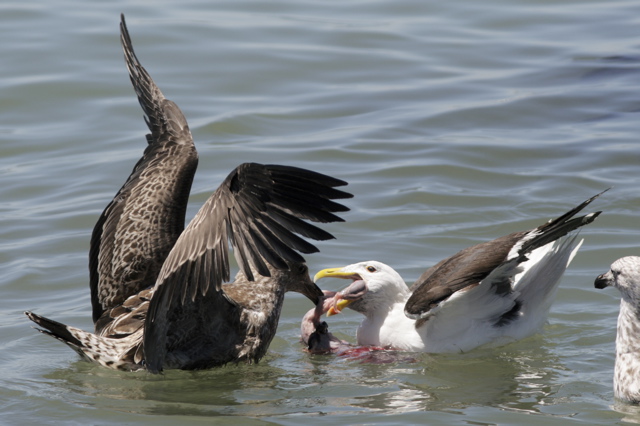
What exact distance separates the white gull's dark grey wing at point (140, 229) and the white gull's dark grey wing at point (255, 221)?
1.51m

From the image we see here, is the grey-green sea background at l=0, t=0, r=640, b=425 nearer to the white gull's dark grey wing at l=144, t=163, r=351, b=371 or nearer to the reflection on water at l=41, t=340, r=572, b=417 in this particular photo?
the reflection on water at l=41, t=340, r=572, b=417

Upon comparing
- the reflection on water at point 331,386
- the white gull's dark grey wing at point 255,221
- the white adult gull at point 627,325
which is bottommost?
the reflection on water at point 331,386

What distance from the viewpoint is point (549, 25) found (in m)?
17.9

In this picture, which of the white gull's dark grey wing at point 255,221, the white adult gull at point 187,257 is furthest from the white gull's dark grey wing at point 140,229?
the white gull's dark grey wing at point 255,221

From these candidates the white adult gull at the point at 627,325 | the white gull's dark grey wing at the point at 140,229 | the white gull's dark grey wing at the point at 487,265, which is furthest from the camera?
the white gull's dark grey wing at the point at 140,229

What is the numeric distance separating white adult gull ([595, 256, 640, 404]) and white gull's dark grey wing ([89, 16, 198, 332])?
3010 mm

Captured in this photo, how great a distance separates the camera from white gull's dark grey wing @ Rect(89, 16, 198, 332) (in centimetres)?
806

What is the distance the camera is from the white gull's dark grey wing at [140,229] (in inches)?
317

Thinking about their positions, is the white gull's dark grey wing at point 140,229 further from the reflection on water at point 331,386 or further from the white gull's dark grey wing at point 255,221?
the white gull's dark grey wing at point 255,221

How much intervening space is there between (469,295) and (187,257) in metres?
2.13

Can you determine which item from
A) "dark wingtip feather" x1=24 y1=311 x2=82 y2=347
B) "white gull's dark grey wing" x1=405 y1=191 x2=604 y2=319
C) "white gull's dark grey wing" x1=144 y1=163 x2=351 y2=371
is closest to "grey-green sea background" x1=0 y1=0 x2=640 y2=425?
"dark wingtip feather" x1=24 y1=311 x2=82 y2=347

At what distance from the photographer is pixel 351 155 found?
482 inches

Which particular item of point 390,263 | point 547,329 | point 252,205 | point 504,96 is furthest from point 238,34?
point 252,205

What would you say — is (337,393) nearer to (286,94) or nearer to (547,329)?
(547,329)
